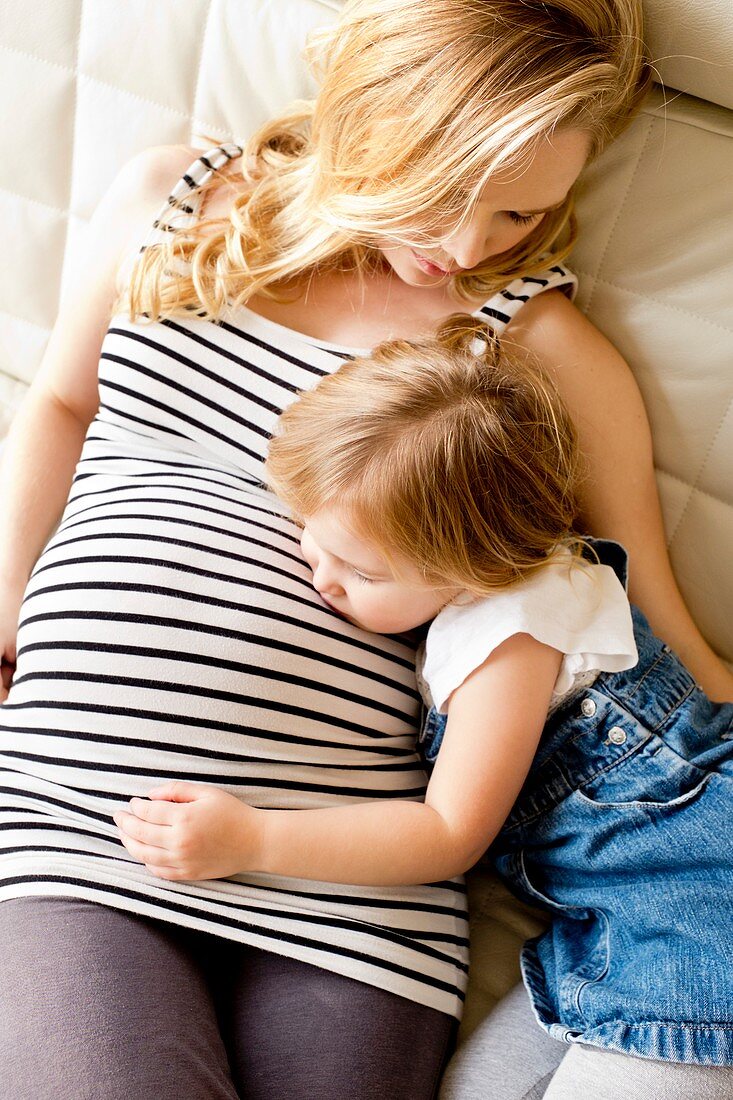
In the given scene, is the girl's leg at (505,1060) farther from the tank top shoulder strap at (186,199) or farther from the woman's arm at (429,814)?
the tank top shoulder strap at (186,199)

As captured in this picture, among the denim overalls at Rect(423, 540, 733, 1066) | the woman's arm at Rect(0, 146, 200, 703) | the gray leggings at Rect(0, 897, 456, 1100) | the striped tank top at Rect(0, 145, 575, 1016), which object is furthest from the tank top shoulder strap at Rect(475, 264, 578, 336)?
the gray leggings at Rect(0, 897, 456, 1100)

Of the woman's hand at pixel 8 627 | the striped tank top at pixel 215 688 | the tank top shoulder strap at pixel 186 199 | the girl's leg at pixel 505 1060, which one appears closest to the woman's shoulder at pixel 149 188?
the tank top shoulder strap at pixel 186 199

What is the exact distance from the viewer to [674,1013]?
754 millimetres

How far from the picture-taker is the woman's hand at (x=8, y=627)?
1010 millimetres

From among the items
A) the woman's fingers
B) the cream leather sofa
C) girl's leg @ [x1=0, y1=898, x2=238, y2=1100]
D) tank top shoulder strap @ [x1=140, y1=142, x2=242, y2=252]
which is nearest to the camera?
girl's leg @ [x1=0, y1=898, x2=238, y2=1100]

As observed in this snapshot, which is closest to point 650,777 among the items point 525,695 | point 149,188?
point 525,695

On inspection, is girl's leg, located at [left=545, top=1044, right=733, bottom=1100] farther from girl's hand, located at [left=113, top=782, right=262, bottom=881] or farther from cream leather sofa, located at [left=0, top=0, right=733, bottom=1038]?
girl's hand, located at [left=113, top=782, right=262, bottom=881]

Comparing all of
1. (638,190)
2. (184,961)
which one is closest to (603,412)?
(638,190)

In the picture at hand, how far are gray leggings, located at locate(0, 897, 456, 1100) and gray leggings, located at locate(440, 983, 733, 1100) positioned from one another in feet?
0.10

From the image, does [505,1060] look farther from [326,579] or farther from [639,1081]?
[326,579]

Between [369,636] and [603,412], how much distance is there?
32 cm

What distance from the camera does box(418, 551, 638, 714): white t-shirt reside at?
810mm

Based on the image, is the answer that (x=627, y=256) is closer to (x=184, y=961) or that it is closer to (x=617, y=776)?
(x=617, y=776)

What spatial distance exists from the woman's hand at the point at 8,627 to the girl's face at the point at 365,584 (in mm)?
343
